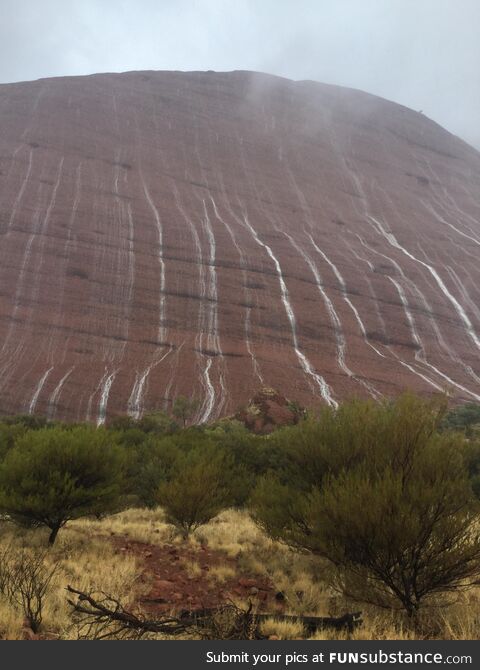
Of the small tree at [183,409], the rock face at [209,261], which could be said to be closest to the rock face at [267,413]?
the rock face at [209,261]

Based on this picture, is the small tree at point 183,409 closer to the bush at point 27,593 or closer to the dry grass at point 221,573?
the dry grass at point 221,573

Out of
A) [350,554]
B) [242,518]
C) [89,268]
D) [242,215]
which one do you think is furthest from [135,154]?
[350,554]

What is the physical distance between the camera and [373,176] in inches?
3413

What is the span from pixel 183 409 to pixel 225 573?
26.7 m

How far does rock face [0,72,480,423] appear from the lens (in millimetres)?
39031

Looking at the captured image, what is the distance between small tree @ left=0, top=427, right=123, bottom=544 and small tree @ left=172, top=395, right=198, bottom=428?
2369cm

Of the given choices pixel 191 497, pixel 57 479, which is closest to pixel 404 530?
pixel 191 497

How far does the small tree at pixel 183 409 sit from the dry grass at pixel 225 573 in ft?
67.7

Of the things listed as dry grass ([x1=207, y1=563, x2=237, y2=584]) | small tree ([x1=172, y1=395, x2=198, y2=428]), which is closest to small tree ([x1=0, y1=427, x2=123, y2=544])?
dry grass ([x1=207, y1=563, x2=237, y2=584])

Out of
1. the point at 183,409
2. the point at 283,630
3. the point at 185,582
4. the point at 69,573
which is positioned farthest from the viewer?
the point at 183,409

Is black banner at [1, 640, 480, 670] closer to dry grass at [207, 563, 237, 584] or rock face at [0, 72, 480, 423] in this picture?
dry grass at [207, 563, 237, 584]

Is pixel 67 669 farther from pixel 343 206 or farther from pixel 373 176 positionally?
pixel 373 176

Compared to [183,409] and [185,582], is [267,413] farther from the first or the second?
[185,582]

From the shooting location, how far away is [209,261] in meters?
52.4
